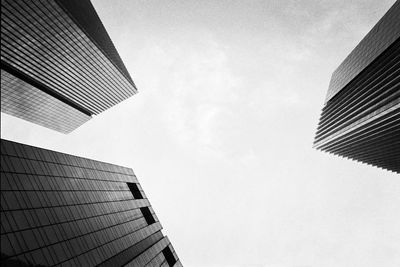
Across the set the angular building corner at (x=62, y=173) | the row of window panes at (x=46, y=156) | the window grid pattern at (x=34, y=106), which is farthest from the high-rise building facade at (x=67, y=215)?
the window grid pattern at (x=34, y=106)

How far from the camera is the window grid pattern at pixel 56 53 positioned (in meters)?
84.2

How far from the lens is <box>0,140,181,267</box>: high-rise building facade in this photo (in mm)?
33969

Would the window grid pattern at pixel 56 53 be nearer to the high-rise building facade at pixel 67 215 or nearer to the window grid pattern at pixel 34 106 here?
the window grid pattern at pixel 34 106

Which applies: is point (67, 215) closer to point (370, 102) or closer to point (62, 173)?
point (62, 173)

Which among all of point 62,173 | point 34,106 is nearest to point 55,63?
point 34,106

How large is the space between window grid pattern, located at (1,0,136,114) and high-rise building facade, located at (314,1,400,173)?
84.3 meters

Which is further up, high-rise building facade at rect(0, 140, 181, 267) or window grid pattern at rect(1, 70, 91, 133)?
window grid pattern at rect(1, 70, 91, 133)

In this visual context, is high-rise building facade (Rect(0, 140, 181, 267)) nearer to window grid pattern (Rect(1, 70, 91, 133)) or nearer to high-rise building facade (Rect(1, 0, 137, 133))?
high-rise building facade (Rect(1, 0, 137, 133))

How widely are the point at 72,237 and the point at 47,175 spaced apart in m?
8.66

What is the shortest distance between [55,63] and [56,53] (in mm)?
4758

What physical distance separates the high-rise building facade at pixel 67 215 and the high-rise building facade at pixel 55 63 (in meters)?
48.5

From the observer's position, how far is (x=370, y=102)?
3334 inches

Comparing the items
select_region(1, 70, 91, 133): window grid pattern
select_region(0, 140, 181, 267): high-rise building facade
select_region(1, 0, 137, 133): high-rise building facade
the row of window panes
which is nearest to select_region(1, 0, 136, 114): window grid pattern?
select_region(1, 0, 137, 133): high-rise building facade

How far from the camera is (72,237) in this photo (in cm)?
4234
